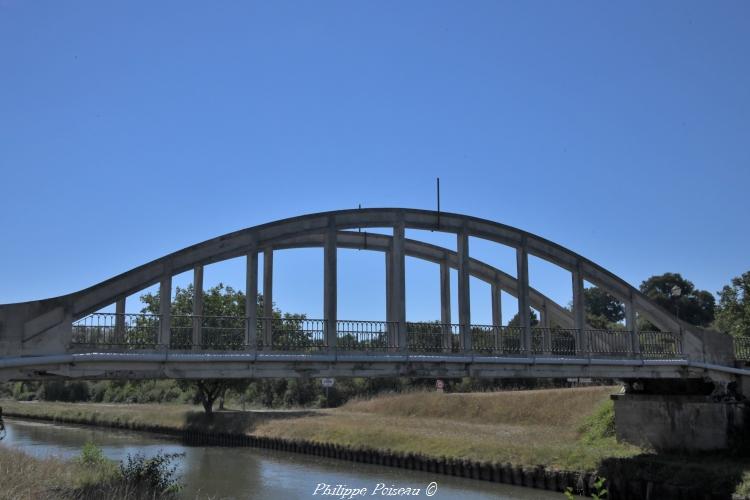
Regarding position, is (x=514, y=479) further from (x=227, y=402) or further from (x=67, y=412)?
(x=67, y=412)

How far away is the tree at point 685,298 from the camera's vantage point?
84938 millimetres

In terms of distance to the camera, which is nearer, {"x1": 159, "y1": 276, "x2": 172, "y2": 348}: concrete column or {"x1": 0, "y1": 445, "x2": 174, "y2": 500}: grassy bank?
{"x1": 0, "y1": 445, "x2": 174, "y2": 500}: grassy bank

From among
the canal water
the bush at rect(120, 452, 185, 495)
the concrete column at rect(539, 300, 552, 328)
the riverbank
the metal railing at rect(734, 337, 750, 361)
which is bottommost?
the canal water

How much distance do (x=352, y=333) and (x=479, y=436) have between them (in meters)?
15.1

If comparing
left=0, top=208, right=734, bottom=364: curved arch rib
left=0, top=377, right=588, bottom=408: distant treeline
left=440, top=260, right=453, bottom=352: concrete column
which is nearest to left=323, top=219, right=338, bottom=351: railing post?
left=0, top=208, right=734, bottom=364: curved arch rib

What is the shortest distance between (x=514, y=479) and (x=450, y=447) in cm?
451

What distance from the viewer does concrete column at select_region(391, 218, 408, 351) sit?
2080cm

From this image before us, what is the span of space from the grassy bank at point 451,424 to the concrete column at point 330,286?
35.9 feet

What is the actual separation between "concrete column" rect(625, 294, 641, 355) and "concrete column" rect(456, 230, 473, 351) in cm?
697

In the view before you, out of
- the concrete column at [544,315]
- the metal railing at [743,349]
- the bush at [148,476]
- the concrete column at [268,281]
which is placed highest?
the concrete column at [268,281]

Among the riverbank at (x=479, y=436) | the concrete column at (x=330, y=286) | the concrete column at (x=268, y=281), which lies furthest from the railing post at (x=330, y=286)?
the riverbank at (x=479, y=436)

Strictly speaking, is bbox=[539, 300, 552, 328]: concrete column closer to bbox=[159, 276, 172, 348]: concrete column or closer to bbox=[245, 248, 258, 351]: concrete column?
bbox=[245, 248, 258, 351]: concrete column

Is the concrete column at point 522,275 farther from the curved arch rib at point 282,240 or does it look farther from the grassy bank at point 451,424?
the grassy bank at point 451,424

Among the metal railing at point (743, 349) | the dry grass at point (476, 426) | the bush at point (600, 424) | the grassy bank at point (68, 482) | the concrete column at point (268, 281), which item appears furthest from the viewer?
the bush at point (600, 424)
